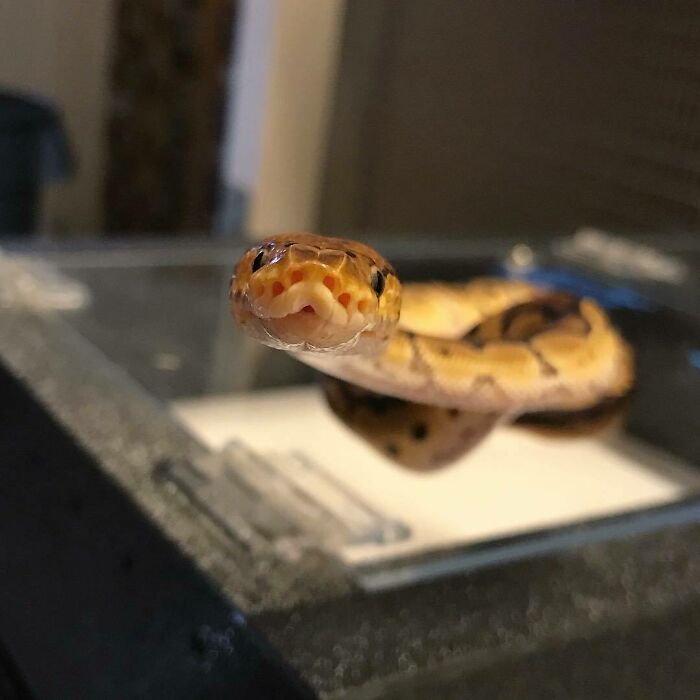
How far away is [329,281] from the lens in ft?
1.02

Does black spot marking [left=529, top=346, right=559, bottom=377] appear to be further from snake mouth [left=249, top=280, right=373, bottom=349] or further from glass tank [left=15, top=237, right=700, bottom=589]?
snake mouth [left=249, top=280, right=373, bottom=349]

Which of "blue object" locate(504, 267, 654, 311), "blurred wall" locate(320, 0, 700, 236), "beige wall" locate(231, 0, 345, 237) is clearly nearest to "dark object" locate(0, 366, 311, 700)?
"blue object" locate(504, 267, 654, 311)

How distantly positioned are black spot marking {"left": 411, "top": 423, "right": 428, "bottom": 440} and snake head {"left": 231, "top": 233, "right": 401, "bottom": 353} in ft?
0.71

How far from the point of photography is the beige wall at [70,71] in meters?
2.97

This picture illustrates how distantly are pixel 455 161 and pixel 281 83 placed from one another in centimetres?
53

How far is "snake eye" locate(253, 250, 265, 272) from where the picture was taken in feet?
1.06

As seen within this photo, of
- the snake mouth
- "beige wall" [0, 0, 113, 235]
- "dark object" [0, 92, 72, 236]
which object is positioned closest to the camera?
the snake mouth

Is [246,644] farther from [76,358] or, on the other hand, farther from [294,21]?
[294,21]

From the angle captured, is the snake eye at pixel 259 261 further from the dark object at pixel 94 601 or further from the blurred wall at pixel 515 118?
the blurred wall at pixel 515 118

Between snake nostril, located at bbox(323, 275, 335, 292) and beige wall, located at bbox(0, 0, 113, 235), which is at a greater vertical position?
snake nostril, located at bbox(323, 275, 335, 292)

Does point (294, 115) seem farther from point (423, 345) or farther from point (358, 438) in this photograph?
point (423, 345)

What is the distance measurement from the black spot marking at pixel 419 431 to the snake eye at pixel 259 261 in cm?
Answer: 25

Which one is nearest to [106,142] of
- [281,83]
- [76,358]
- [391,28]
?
[281,83]

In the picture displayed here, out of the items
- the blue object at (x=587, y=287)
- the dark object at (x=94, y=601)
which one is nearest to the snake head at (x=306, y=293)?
the dark object at (x=94, y=601)
